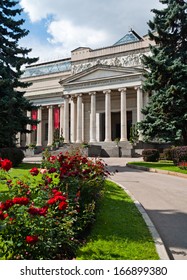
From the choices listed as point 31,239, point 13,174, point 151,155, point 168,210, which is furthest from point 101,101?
point 31,239

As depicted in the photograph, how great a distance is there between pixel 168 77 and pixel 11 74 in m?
12.3

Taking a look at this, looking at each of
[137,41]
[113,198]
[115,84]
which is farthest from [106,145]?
[113,198]

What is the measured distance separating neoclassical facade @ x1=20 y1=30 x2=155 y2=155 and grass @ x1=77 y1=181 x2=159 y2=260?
33.2m

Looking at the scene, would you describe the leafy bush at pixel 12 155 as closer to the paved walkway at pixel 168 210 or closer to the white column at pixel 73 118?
the paved walkway at pixel 168 210

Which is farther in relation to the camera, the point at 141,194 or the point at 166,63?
the point at 166,63

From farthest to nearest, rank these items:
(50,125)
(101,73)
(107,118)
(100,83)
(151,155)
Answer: (50,125), (100,83), (101,73), (107,118), (151,155)

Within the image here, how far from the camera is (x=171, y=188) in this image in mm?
11914

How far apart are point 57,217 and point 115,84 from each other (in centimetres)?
4029

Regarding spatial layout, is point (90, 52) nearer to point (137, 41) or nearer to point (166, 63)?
point (137, 41)

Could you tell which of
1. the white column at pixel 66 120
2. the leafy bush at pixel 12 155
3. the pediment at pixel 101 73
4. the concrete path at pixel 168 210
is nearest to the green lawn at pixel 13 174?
the leafy bush at pixel 12 155

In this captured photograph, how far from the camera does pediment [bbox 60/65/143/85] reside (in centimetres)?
4207

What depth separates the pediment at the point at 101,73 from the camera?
42.1 metres

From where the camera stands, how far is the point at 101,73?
44.8 meters

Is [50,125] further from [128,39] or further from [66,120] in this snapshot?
[128,39]
